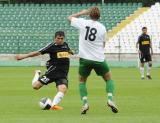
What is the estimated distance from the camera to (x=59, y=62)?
15.6m

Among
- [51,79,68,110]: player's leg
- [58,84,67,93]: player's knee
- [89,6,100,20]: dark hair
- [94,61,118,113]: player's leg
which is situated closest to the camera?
[89,6,100,20]: dark hair

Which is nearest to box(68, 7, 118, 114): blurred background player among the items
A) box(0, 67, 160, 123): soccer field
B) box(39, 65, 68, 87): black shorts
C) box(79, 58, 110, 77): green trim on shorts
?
box(79, 58, 110, 77): green trim on shorts

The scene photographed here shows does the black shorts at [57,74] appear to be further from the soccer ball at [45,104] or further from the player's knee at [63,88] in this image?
the soccer ball at [45,104]

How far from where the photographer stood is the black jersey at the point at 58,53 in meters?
15.5

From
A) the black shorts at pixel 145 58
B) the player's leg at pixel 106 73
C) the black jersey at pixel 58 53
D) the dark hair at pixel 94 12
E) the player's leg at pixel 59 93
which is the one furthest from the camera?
the black shorts at pixel 145 58

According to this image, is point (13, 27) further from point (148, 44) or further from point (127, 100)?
point (127, 100)

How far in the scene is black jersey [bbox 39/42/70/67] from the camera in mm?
15453

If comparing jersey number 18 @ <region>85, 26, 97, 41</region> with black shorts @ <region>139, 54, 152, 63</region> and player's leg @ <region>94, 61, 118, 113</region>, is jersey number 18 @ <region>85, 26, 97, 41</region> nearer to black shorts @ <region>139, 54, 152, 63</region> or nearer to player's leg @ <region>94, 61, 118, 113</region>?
player's leg @ <region>94, 61, 118, 113</region>

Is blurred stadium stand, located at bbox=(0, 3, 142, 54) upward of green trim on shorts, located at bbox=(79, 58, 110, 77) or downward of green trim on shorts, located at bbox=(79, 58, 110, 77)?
downward

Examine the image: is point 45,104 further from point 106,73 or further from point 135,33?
point 135,33

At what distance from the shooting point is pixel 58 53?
612 inches

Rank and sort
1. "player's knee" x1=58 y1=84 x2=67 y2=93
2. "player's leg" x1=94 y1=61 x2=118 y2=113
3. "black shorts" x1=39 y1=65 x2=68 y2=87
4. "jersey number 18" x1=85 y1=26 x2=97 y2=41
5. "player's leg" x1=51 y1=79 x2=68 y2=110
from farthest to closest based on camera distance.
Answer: "black shorts" x1=39 y1=65 x2=68 y2=87, "player's knee" x1=58 y1=84 x2=67 y2=93, "player's leg" x1=51 y1=79 x2=68 y2=110, "player's leg" x1=94 y1=61 x2=118 y2=113, "jersey number 18" x1=85 y1=26 x2=97 y2=41

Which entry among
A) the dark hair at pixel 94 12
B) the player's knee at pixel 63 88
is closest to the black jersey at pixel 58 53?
the player's knee at pixel 63 88

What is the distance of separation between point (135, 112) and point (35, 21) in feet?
125
